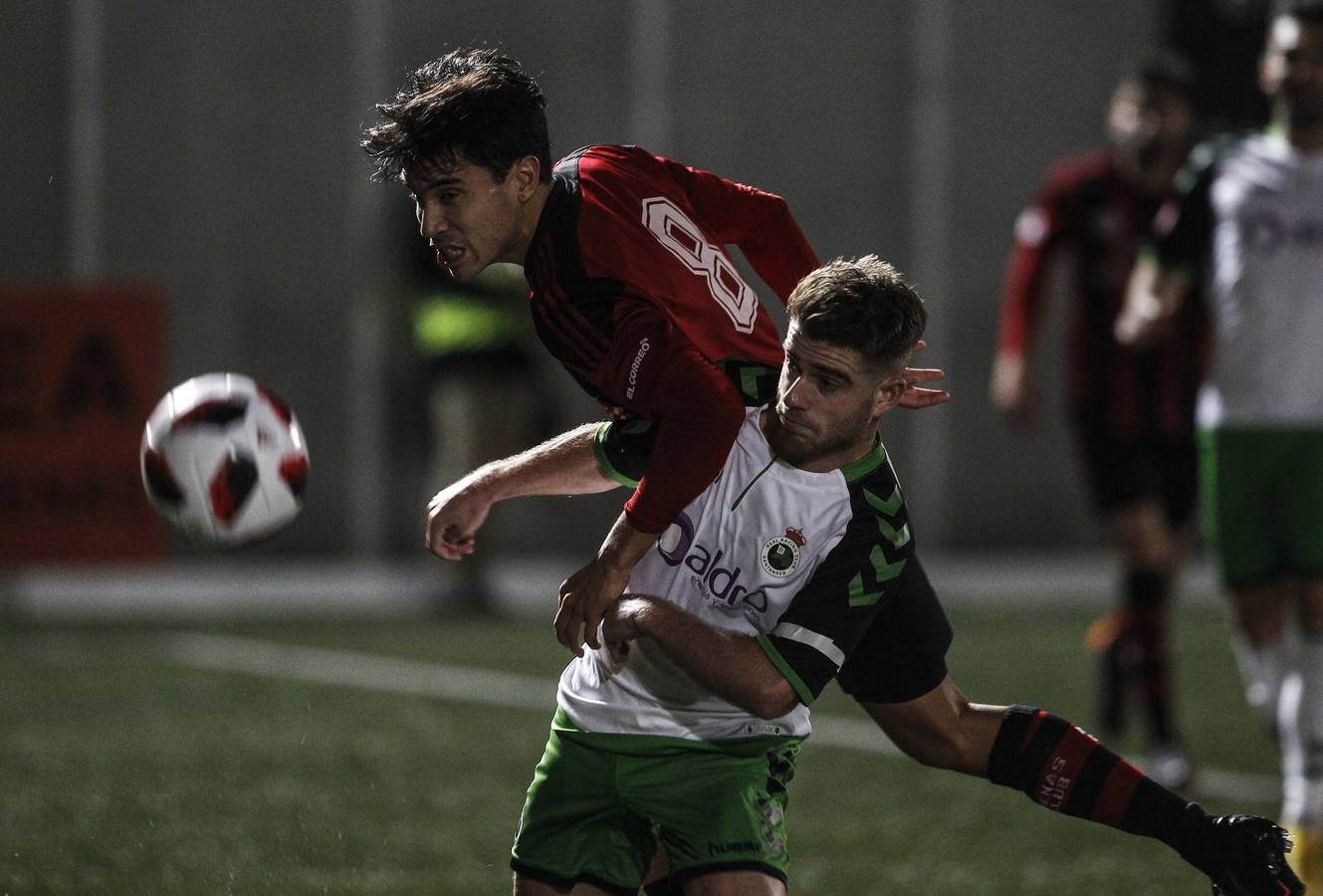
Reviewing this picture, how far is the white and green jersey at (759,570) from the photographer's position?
10.2ft

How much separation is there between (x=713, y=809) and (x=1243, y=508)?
1.98 meters

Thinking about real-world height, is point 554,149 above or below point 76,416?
above

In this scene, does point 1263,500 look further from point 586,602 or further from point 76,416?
point 76,416

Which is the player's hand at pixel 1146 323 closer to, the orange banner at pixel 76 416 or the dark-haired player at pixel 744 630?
the dark-haired player at pixel 744 630

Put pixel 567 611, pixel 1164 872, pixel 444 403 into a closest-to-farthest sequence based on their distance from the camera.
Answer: pixel 567 611 → pixel 1164 872 → pixel 444 403

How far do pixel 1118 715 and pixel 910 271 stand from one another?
664cm

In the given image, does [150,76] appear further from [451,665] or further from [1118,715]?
[1118,715]

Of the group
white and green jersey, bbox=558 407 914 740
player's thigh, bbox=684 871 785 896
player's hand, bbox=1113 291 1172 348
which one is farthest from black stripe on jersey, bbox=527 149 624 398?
player's hand, bbox=1113 291 1172 348

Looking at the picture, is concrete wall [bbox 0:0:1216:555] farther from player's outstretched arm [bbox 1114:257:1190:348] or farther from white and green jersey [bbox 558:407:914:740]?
white and green jersey [bbox 558:407:914:740]

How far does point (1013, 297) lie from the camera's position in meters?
6.19

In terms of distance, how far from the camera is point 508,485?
3.30 metres

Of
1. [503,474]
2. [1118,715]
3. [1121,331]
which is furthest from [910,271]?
[503,474]

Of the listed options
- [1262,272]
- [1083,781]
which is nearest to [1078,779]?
[1083,781]

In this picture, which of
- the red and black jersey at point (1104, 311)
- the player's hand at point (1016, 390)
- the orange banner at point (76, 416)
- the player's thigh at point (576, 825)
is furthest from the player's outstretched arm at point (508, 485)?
the orange banner at point (76, 416)
